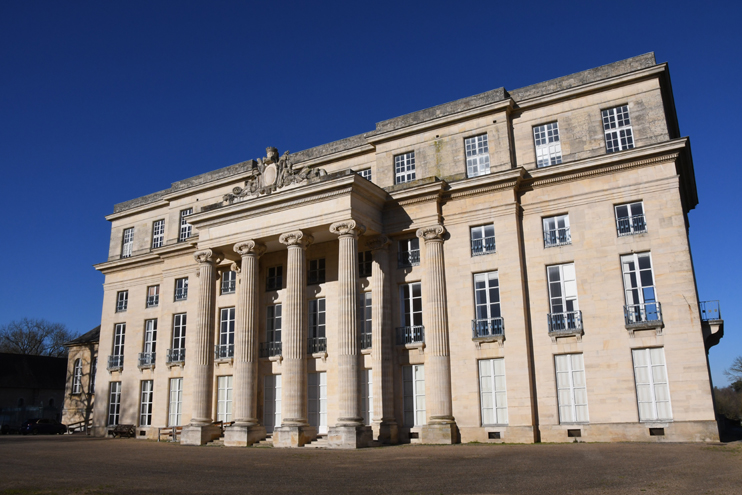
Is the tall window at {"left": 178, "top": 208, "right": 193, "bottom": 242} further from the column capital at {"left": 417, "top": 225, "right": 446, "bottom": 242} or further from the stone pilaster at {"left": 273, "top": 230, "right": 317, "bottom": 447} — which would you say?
the column capital at {"left": 417, "top": 225, "right": 446, "bottom": 242}

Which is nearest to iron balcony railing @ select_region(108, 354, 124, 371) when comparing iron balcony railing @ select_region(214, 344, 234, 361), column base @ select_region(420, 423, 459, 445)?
iron balcony railing @ select_region(214, 344, 234, 361)

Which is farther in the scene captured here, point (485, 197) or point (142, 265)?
point (142, 265)

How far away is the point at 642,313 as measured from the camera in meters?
22.4

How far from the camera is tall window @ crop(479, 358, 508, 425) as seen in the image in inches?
946

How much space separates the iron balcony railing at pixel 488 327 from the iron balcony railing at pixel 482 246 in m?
2.98

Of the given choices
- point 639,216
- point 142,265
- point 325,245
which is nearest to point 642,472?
point 639,216

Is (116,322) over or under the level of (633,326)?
over

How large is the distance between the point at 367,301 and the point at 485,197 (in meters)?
7.32

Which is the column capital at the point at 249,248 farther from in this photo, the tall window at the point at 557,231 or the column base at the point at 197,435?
the tall window at the point at 557,231

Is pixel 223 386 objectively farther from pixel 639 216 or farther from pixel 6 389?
pixel 6 389

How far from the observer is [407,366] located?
2638 centimetres

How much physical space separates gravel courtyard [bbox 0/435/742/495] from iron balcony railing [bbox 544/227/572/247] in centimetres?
821

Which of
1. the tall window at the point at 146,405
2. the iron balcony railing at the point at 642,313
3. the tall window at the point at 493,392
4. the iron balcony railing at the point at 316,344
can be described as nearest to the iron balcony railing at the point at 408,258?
the iron balcony railing at the point at 316,344

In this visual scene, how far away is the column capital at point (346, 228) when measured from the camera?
25500 millimetres
